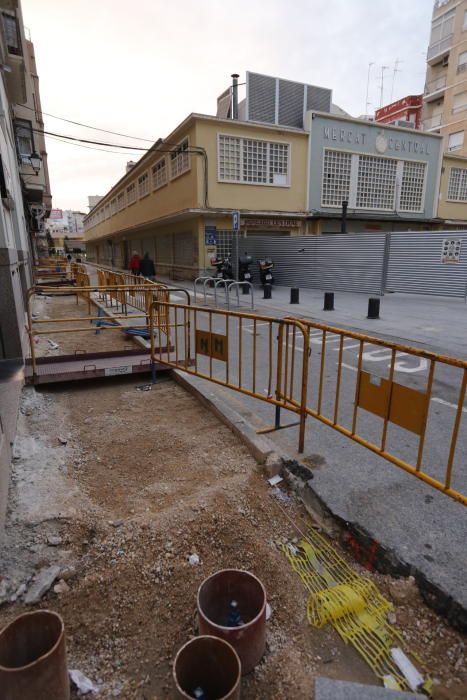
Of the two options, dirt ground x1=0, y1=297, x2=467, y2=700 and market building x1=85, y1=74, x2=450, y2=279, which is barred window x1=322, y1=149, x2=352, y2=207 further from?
dirt ground x1=0, y1=297, x2=467, y2=700

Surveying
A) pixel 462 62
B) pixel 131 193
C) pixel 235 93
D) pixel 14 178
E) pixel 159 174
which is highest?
pixel 462 62

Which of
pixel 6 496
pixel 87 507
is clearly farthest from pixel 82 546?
pixel 6 496

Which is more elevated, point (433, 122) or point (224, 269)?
point (433, 122)

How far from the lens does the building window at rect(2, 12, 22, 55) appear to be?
430 inches

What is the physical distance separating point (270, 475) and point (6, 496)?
205 cm

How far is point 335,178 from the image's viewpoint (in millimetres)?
23531

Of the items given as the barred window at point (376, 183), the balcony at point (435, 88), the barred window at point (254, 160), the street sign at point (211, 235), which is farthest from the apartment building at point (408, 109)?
the street sign at point (211, 235)

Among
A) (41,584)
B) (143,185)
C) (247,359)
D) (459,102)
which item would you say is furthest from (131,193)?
(41,584)

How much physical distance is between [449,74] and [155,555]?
5350 centimetres

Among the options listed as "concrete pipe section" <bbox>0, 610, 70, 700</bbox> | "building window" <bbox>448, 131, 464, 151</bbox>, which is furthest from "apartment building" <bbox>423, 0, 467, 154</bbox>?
"concrete pipe section" <bbox>0, 610, 70, 700</bbox>

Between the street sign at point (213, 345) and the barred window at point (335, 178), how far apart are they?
20.7 metres

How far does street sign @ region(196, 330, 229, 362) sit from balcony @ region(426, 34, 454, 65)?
5161 cm

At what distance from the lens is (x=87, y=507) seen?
10.2 feet

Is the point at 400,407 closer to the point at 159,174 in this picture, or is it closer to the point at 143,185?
the point at 159,174
